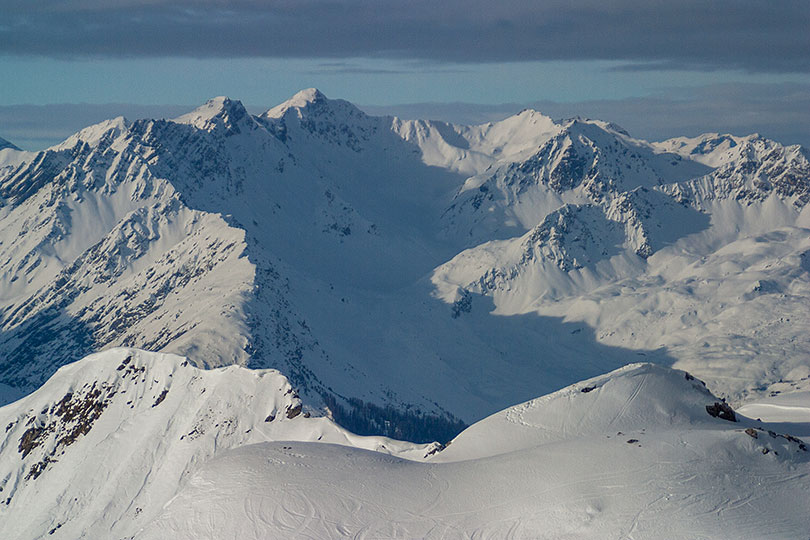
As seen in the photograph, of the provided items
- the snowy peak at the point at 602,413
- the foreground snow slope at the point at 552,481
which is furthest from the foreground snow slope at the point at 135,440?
the snowy peak at the point at 602,413

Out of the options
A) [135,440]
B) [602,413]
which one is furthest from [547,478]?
[135,440]

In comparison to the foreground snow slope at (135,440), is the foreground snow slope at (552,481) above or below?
above

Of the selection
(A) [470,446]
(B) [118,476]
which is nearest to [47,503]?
(B) [118,476]

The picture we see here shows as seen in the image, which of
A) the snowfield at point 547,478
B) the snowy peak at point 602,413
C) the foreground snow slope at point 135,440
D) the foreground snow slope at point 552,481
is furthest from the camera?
the foreground snow slope at point 135,440

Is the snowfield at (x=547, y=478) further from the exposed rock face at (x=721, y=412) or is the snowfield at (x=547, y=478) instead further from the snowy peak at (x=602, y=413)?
the exposed rock face at (x=721, y=412)

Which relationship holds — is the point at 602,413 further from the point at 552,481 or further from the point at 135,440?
the point at 135,440

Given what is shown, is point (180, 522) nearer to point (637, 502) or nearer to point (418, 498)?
point (418, 498)

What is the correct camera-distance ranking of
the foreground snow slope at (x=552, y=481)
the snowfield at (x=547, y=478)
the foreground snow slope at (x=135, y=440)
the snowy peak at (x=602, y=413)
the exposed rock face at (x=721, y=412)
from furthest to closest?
1. the foreground snow slope at (x=135, y=440)
2. the exposed rock face at (x=721, y=412)
3. the snowy peak at (x=602, y=413)
4. the snowfield at (x=547, y=478)
5. the foreground snow slope at (x=552, y=481)
